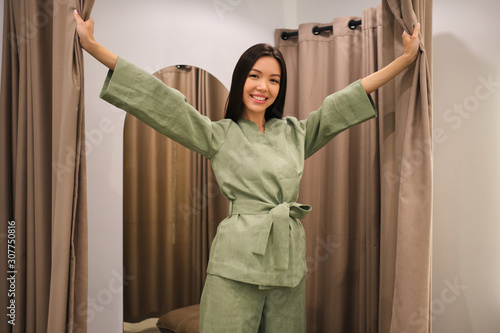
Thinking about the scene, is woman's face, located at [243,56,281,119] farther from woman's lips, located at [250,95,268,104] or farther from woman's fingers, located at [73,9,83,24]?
woman's fingers, located at [73,9,83,24]

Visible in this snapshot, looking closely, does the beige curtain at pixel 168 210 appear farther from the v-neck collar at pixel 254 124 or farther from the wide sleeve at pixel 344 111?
the wide sleeve at pixel 344 111

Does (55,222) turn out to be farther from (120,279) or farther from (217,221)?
(217,221)

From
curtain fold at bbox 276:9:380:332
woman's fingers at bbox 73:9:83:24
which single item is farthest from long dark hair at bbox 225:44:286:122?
curtain fold at bbox 276:9:380:332

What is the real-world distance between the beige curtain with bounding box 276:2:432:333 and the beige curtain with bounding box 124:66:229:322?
0.51 meters

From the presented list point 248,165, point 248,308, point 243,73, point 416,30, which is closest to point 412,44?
point 416,30

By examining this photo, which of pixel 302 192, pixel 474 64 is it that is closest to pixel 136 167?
pixel 302 192

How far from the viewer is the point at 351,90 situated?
5.19 ft

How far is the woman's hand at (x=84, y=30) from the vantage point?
1277 mm

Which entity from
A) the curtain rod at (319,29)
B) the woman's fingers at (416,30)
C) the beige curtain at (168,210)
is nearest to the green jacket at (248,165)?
the woman's fingers at (416,30)

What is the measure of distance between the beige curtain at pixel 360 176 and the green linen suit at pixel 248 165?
0.57ft

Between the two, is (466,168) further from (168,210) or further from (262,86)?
(168,210)

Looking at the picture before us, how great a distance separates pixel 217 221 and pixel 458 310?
3.83 ft

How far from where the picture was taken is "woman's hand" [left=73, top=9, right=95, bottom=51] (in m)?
1.28

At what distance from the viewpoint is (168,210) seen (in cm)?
203
